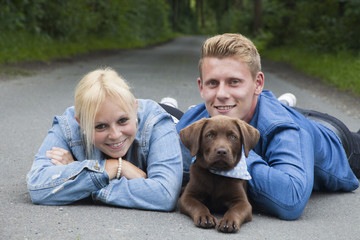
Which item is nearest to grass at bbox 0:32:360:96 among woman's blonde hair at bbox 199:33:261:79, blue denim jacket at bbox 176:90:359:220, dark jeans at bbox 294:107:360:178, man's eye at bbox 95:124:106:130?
dark jeans at bbox 294:107:360:178

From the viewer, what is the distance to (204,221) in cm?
342

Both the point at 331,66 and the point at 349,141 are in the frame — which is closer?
the point at 349,141

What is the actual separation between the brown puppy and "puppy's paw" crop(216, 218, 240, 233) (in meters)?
0.10

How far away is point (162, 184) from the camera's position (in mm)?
3842

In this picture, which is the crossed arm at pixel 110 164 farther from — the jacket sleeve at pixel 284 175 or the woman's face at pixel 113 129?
the jacket sleeve at pixel 284 175

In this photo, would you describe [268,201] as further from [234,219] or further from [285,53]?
[285,53]

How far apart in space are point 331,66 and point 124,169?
1070 cm

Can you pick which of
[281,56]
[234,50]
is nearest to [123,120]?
[234,50]

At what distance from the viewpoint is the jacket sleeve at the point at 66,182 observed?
376 cm

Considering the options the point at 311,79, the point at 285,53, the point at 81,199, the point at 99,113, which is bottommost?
the point at 285,53

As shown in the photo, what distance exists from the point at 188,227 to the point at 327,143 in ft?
6.25

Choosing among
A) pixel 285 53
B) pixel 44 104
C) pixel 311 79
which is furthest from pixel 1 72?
pixel 285 53

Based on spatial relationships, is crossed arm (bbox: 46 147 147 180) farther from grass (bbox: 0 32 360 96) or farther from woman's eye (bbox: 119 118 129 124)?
grass (bbox: 0 32 360 96)

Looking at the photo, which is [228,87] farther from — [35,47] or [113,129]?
[35,47]
